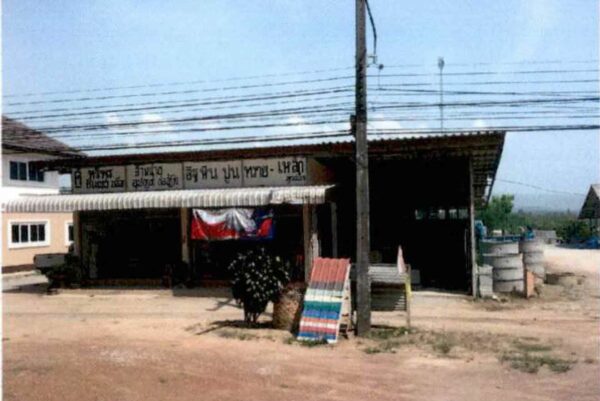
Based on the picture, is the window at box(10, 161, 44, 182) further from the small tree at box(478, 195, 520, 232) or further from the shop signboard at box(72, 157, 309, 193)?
the small tree at box(478, 195, 520, 232)

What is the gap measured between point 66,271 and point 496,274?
13.7 metres

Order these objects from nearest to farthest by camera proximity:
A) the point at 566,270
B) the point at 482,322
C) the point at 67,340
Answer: the point at 67,340 → the point at 482,322 → the point at 566,270

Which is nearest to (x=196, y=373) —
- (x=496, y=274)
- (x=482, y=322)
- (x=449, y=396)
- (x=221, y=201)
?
(x=449, y=396)

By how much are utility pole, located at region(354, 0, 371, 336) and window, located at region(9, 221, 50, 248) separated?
21.0 meters

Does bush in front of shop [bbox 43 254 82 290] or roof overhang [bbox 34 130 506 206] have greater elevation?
roof overhang [bbox 34 130 506 206]

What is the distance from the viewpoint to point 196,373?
8.03 meters

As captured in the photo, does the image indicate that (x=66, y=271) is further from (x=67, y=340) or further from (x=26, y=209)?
(x=67, y=340)

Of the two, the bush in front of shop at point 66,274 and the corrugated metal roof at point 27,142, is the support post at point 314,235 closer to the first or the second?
the bush in front of shop at point 66,274

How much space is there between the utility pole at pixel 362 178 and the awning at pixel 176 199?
4.63 meters

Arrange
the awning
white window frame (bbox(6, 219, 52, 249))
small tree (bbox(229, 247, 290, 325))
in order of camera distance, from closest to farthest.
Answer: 1. small tree (bbox(229, 247, 290, 325))
2. the awning
3. white window frame (bbox(6, 219, 52, 249))

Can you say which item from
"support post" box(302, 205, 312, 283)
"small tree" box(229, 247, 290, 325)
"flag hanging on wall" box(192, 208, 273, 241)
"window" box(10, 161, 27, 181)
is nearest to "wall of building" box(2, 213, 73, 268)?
"window" box(10, 161, 27, 181)

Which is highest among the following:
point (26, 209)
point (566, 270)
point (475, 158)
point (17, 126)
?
point (17, 126)

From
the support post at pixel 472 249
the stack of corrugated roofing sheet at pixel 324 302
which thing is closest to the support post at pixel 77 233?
the stack of corrugated roofing sheet at pixel 324 302

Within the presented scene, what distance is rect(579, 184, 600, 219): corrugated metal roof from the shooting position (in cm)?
4259
